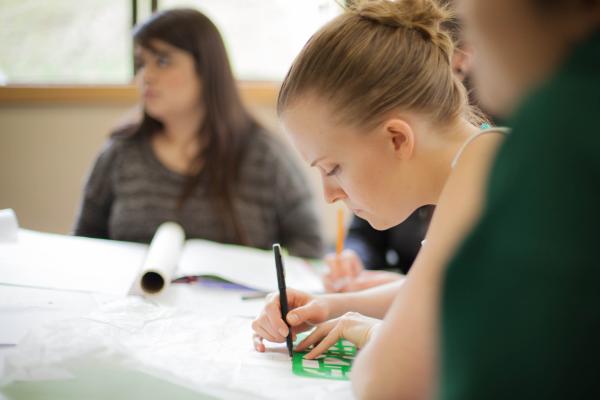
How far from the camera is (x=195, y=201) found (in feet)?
5.99

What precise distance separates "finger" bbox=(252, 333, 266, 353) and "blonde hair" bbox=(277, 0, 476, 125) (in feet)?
1.09

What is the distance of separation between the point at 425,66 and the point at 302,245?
1023mm

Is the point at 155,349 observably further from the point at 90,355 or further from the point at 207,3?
the point at 207,3

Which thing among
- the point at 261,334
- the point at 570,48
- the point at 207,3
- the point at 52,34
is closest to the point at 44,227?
the point at 52,34

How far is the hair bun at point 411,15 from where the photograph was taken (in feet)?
3.07

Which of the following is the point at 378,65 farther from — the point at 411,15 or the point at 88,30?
the point at 88,30

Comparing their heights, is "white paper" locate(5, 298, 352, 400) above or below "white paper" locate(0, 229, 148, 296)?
above

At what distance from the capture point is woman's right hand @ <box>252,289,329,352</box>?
96 centimetres

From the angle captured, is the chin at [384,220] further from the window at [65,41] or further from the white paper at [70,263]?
the window at [65,41]

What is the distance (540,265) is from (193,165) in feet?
5.05

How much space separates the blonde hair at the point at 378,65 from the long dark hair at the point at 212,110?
0.90 m

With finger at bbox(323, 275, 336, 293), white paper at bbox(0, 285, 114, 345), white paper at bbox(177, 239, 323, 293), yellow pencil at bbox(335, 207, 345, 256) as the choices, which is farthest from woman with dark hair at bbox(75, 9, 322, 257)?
white paper at bbox(0, 285, 114, 345)

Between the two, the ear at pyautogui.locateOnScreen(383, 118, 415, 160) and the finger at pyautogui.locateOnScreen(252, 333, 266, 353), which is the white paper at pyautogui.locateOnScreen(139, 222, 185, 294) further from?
the ear at pyautogui.locateOnScreen(383, 118, 415, 160)

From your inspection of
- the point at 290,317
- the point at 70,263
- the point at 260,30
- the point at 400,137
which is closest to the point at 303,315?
the point at 290,317
